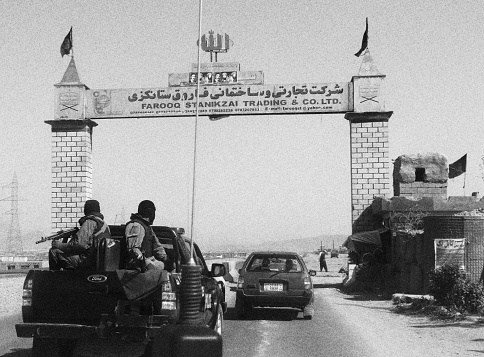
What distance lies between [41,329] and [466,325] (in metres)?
8.80

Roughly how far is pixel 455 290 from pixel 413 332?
274 cm

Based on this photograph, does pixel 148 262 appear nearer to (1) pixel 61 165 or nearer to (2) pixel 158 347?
(2) pixel 158 347

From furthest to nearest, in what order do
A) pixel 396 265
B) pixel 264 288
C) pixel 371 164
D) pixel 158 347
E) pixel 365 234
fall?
pixel 371 164
pixel 365 234
pixel 396 265
pixel 264 288
pixel 158 347

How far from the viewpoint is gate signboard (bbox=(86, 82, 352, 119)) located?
2909 cm

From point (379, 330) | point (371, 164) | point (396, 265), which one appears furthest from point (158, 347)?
point (371, 164)

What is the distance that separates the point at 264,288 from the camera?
1473 centimetres

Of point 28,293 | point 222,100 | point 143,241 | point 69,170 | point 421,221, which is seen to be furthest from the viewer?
point 69,170

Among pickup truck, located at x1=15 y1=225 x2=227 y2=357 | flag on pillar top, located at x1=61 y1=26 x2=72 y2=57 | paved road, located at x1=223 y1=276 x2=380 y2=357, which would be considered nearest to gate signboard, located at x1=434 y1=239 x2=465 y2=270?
paved road, located at x1=223 y1=276 x2=380 y2=357

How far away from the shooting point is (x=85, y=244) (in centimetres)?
791

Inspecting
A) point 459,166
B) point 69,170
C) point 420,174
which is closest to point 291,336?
point 420,174

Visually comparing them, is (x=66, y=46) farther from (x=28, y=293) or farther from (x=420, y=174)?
(x=28, y=293)

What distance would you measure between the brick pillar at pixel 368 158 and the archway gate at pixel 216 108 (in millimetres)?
41

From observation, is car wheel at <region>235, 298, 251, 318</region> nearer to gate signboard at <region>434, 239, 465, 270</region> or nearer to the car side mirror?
the car side mirror

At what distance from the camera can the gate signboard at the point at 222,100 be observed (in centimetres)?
2909
